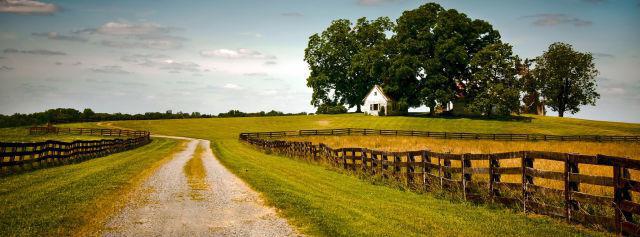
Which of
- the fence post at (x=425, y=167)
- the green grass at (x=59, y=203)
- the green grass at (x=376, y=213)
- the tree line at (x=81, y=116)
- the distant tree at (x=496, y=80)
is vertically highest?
the distant tree at (x=496, y=80)

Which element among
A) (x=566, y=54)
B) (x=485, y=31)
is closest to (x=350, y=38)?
(x=485, y=31)

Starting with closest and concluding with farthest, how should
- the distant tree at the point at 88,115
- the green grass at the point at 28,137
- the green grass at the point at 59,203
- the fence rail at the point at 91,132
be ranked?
the green grass at the point at 59,203
the green grass at the point at 28,137
the fence rail at the point at 91,132
the distant tree at the point at 88,115

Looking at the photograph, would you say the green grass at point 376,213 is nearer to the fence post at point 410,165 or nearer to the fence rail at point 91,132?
the fence post at point 410,165

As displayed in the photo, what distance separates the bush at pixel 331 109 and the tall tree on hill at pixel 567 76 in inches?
1478

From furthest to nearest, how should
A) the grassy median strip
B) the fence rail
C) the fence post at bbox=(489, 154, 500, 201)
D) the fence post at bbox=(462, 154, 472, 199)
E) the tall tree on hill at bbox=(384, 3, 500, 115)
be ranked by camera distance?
the tall tree on hill at bbox=(384, 3, 500, 115) → the fence rail → the fence post at bbox=(462, 154, 472, 199) → the grassy median strip → the fence post at bbox=(489, 154, 500, 201)

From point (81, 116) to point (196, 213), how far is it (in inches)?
3751

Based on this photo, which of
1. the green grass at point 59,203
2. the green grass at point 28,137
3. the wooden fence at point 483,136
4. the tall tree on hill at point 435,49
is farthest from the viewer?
the tall tree on hill at point 435,49

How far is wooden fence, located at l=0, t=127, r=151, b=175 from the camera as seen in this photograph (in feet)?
63.8

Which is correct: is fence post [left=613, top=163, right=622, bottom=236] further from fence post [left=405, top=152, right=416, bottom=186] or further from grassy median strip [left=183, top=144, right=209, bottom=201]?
grassy median strip [left=183, top=144, right=209, bottom=201]

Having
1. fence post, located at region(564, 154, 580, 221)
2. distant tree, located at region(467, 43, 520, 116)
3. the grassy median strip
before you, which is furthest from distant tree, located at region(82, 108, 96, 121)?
fence post, located at region(564, 154, 580, 221)

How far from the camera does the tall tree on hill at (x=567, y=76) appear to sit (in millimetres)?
74812

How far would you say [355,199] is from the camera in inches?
472

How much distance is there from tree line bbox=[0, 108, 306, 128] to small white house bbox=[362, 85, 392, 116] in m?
22.5

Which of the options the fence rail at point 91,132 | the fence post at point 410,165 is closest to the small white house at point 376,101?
the fence rail at point 91,132
